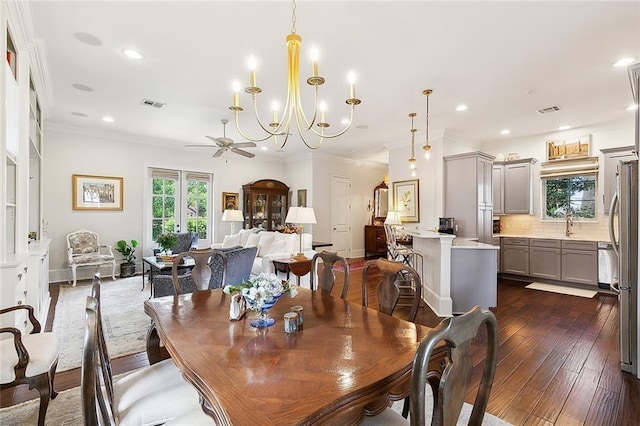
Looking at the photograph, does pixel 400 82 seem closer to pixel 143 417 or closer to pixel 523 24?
pixel 523 24

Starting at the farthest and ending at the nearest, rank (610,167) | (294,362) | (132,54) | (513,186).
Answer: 1. (513,186)
2. (610,167)
3. (132,54)
4. (294,362)

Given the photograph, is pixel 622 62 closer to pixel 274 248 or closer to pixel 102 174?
pixel 274 248

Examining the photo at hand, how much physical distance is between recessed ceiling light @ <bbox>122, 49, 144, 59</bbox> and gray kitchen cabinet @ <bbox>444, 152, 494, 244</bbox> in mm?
5285

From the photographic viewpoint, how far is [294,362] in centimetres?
117

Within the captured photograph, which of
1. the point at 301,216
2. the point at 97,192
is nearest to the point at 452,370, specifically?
the point at 301,216

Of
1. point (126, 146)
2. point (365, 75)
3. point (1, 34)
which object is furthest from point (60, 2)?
point (126, 146)

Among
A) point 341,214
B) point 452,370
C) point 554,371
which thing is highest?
point 341,214

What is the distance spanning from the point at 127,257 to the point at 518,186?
8.28 meters

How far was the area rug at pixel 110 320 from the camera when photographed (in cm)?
295

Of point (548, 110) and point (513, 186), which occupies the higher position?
point (548, 110)

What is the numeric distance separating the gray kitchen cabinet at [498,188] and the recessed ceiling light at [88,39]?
6.86 m

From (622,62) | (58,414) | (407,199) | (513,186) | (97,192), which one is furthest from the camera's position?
(407,199)

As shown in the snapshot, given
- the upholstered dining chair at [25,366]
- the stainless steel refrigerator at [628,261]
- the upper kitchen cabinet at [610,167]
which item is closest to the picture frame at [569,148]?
the upper kitchen cabinet at [610,167]

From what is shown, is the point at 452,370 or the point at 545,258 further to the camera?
the point at 545,258
